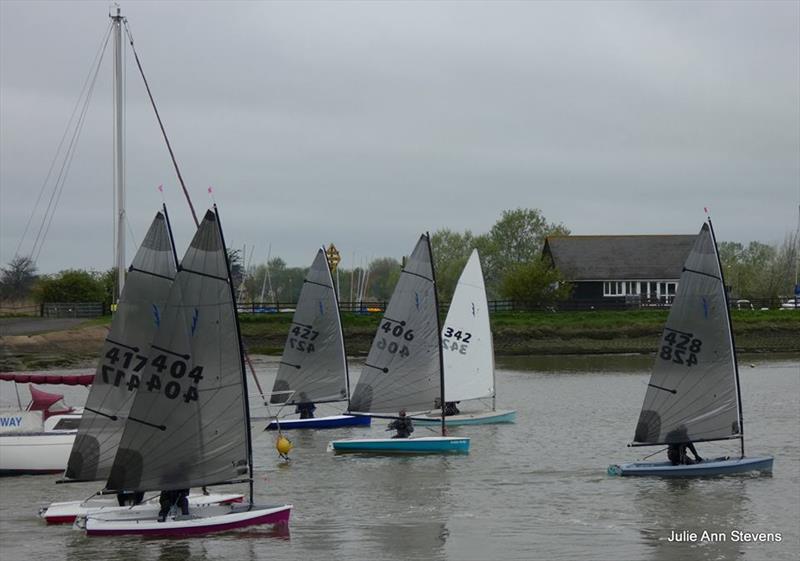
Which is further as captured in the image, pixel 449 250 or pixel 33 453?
pixel 449 250

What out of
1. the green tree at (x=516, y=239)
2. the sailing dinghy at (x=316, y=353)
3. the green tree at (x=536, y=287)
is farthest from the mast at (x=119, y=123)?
the green tree at (x=516, y=239)

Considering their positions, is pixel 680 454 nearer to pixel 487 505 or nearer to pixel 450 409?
pixel 487 505

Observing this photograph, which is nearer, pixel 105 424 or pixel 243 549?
pixel 243 549

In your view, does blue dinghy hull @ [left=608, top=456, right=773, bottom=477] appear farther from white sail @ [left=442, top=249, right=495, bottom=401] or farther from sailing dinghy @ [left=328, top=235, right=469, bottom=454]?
white sail @ [left=442, top=249, right=495, bottom=401]

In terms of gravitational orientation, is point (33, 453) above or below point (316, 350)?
below

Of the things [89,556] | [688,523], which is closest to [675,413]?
[688,523]

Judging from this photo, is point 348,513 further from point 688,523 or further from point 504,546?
point 688,523

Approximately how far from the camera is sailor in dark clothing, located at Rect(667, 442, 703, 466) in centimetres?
2786

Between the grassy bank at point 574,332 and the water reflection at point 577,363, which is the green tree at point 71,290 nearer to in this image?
the grassy bank at point 574,332

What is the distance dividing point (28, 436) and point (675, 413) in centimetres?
1523

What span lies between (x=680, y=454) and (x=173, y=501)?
39.1ft

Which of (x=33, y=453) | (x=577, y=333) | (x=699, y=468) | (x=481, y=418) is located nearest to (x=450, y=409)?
(x=481, y=418)

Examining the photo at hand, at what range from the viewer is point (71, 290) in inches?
3250

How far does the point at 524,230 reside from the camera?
109750 mm
